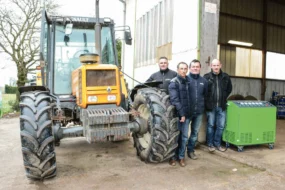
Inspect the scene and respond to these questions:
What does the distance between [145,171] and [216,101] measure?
196 cm

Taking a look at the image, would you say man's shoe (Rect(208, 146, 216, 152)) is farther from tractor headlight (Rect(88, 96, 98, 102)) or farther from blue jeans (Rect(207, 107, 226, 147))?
tractor headlight (Rect(88, 96, 98, 102))

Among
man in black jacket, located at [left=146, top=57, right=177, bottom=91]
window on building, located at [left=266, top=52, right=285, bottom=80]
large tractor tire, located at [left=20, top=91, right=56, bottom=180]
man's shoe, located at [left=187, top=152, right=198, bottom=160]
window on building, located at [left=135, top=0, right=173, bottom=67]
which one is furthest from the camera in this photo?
window on building, located at [left=266, top=52, right=285, bottom=80]

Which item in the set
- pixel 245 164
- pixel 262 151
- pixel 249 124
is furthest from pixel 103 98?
pixel 262 151

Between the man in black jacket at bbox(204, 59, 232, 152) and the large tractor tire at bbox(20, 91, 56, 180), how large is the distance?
288cm

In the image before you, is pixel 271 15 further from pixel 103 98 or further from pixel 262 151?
pixel 103 98

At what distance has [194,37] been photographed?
594 cm

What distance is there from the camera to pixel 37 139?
3.58 metres

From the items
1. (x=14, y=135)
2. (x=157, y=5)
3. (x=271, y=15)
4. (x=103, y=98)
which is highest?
(x=271, y=15)

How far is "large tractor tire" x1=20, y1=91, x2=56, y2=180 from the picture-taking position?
3.56 metres

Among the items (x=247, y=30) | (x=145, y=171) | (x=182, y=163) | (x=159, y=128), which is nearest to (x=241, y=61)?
(x=247, y=30)

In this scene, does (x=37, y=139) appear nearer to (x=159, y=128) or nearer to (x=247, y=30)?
(x=159, y=128)

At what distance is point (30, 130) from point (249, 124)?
388 cm

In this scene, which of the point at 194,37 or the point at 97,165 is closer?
the point at 97,165

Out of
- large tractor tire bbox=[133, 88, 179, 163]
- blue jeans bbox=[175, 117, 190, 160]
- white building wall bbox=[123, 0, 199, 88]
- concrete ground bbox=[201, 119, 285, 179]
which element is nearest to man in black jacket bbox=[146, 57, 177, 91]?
white building wall bbox=[123, 0, 199, 88]
